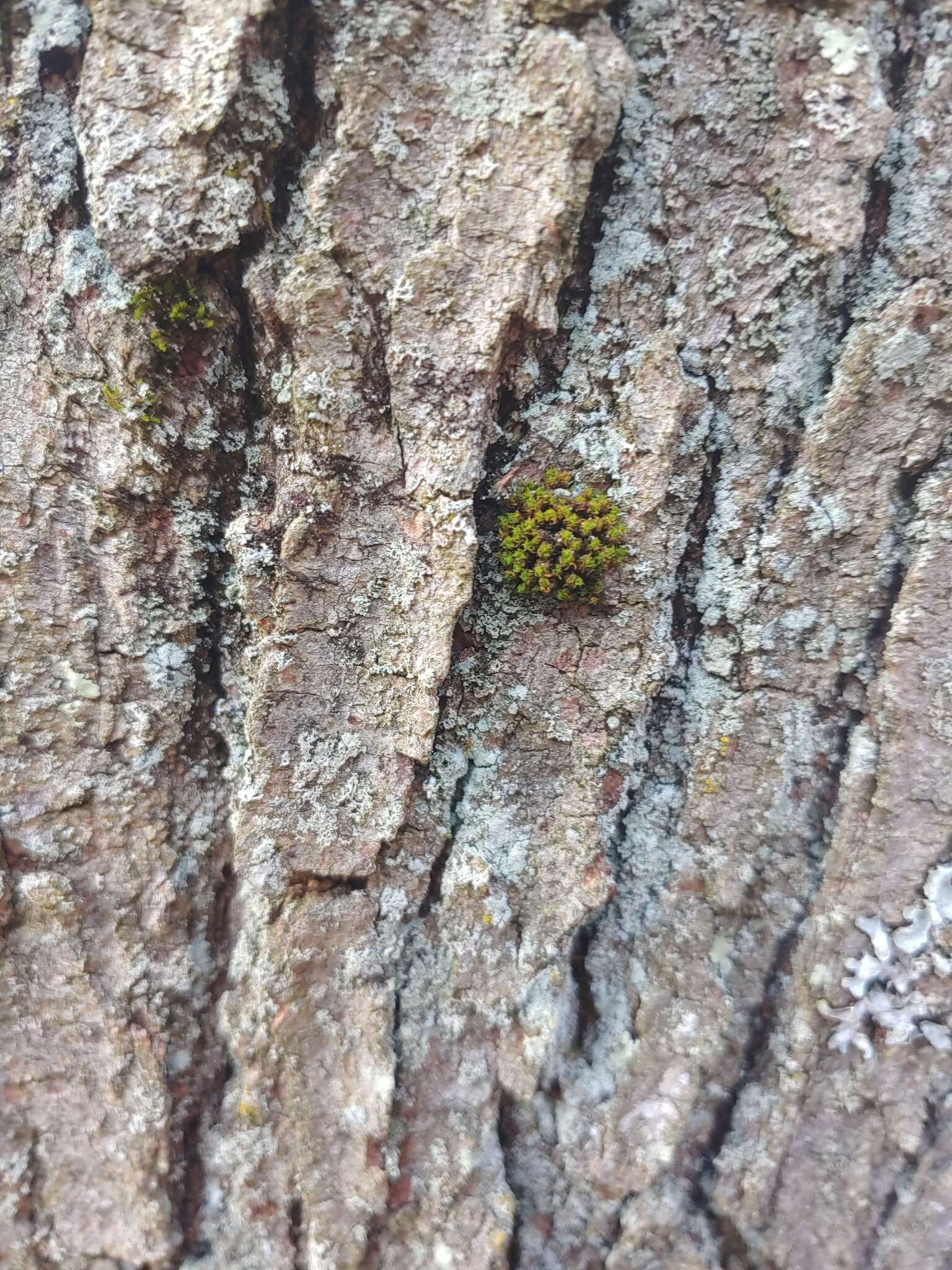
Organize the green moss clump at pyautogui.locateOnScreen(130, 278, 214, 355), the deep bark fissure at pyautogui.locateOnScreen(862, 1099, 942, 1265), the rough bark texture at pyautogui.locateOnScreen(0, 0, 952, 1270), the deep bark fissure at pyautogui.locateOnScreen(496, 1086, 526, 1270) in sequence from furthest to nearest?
the deep bark fissure at pyautogui.locateOnScreen(496, 1086, 526, 1270) → the deep bark fissure at pyautogui.locateOnScreen(862, 1099, 942, 1265) → the green moss clump at pyautogui.locateOnScreen(130, 278, 214, 355) → the rough bark texture at pyautogui.locateOnScreen(0, 0, 952, 1270)

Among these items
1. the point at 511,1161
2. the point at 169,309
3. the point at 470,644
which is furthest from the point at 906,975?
the point at 169,309

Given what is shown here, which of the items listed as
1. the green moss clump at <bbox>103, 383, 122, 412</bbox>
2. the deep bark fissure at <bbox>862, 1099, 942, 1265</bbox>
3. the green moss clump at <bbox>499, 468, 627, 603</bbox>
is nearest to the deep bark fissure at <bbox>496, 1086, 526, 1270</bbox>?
the deep bark fissure at <bbox>862, 1099, 942, 1265</bbox>

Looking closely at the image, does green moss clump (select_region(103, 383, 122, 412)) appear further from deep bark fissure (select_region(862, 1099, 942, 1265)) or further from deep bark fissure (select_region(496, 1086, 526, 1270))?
deep bark fissure (select_region(862, 1099, 942, 1265))

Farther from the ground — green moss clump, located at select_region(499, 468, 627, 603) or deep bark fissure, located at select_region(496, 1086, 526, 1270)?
green moss clump, located at select_region(499, 468, 627, 603)

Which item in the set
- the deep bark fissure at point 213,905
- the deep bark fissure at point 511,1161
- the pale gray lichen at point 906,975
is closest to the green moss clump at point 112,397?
the deep bark fissure at point 213,905

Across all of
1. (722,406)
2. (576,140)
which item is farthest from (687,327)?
(576,140)

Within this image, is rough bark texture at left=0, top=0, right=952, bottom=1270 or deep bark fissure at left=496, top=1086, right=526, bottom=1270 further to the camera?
Result: deep bark fissure at left=496, top=1086, right=526, bottom=1270

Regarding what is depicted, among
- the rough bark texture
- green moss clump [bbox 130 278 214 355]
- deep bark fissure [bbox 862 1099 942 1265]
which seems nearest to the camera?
the rough bark texture
